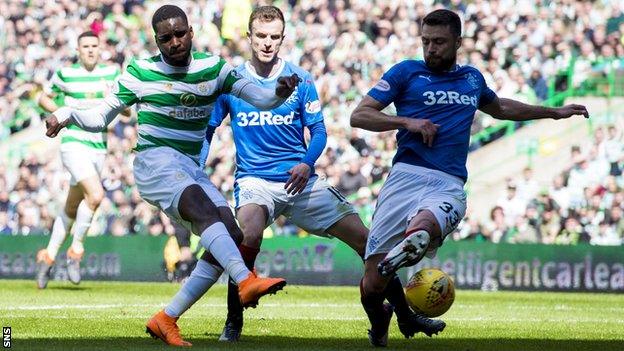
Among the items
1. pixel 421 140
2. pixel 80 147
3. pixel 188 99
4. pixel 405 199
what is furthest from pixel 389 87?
pixel 80 147

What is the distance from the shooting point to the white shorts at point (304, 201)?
10.9 meters

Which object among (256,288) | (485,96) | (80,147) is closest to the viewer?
(256,288)

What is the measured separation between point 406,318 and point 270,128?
1934 millimetres

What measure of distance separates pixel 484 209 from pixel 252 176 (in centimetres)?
1326

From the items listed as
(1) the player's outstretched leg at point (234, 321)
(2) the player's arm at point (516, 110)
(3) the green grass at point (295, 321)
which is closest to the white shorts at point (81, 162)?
(3) the green grass at point (295, 321)

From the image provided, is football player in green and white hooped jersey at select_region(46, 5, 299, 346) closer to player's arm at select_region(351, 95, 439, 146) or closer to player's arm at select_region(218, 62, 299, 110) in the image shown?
player's arm at select_region(218, 62, 299, 110)

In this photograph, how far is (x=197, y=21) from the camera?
29.1 metres

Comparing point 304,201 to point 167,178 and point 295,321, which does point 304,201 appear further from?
point 295,321

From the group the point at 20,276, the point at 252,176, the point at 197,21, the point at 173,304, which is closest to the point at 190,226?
the point at 173,304

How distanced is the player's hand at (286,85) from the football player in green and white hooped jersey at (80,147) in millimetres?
7613

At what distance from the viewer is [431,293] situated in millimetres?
9945

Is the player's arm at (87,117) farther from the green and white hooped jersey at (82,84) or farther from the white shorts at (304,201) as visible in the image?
A: the green and white hooped jersey at (82,84)

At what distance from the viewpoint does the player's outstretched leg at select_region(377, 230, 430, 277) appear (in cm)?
922

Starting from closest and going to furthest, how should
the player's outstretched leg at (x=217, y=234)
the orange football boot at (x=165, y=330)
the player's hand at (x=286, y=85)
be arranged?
the player's outstretched leg at (x=217, y=234), the player's hand at (x=286, y=85), the orange football boot at (x=165, y=330)
